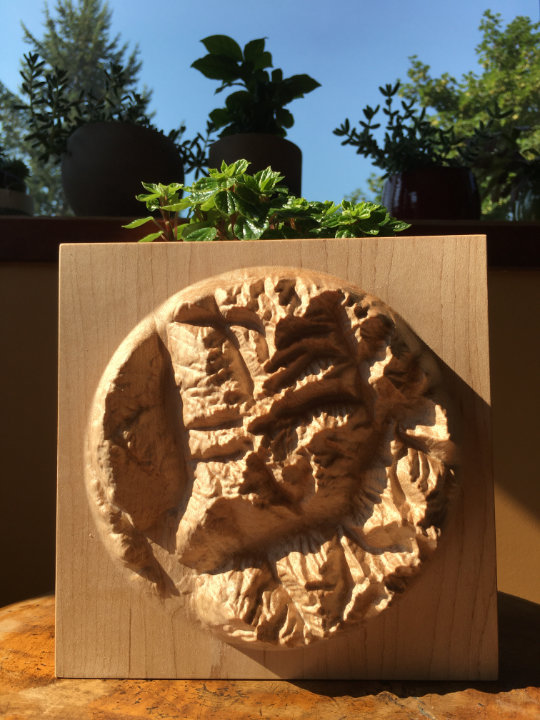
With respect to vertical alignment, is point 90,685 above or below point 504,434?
below

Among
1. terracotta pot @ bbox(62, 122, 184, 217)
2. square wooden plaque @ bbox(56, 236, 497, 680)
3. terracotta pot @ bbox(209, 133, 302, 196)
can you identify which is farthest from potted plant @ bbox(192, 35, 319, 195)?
square wooden plaque @ bbox(56, 236, 497, 680)

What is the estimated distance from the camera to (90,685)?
0.78 metres

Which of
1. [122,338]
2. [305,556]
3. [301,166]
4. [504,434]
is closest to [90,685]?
[305,556]

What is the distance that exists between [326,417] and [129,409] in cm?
24

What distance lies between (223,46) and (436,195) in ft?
1.95

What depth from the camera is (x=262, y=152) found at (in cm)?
143

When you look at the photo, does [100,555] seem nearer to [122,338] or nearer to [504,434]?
[122,338]

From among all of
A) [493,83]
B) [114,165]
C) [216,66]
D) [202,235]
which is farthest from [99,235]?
[493,83]

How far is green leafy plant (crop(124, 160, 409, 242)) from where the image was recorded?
0.88m

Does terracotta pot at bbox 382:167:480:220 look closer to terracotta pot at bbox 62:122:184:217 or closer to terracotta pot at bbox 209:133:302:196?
terracotta pot at bbox 209:133:302:196

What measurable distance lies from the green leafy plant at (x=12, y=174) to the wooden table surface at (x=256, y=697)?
1.15m

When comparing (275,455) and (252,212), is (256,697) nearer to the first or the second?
(275,455)

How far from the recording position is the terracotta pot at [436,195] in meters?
1.50

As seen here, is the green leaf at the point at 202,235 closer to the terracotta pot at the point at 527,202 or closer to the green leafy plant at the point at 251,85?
the green leafy plant at the point at 251,85
